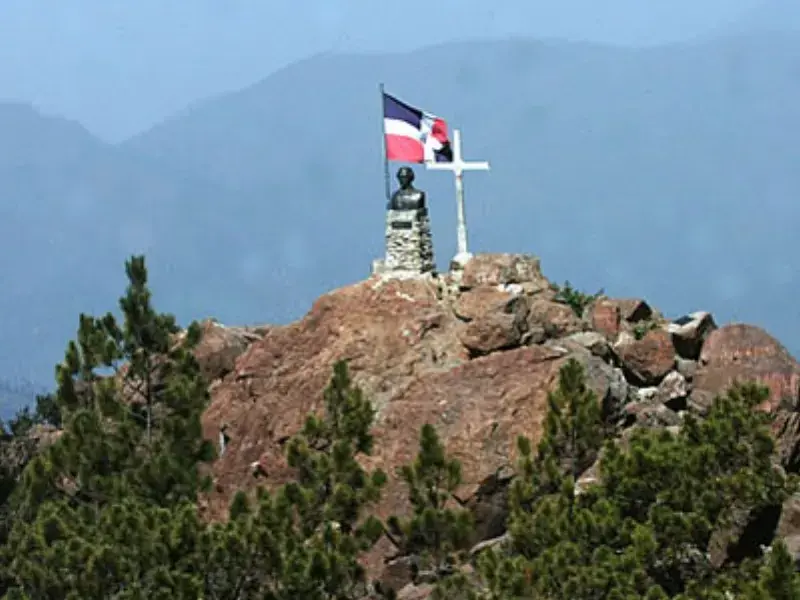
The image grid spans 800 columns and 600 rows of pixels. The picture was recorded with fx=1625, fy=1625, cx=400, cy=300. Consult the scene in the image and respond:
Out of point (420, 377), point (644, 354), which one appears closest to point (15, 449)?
point (420, 377)

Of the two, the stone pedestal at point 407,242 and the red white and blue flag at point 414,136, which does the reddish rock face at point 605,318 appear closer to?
the stone pedestal at point 407,242

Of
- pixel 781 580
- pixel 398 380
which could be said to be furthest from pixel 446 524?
pixel 398 380

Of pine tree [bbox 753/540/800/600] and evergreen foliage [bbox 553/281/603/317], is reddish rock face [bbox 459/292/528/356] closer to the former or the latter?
evergreen foliage [bbox 553/281/603/317]

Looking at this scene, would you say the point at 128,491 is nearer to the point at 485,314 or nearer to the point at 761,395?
the point at 485,314

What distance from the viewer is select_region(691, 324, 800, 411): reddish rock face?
1117 inches

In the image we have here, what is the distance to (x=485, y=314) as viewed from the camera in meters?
29.3

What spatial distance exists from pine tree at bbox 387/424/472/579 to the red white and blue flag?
389 inches

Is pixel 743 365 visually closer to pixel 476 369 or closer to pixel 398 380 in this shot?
pixel 476 369

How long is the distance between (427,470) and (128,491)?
17.4 feet

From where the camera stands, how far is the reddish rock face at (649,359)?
96.8 feet

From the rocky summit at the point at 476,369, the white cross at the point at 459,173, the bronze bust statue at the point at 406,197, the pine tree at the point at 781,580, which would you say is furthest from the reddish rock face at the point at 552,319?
the pine tree at the point at 781,580

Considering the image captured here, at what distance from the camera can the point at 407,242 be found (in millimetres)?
29719

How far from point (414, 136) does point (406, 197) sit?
2019 mm

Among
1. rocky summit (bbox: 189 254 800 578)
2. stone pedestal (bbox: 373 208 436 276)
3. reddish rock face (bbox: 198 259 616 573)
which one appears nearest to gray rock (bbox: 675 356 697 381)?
rocky summit (bbox: 189 254 800 578)
